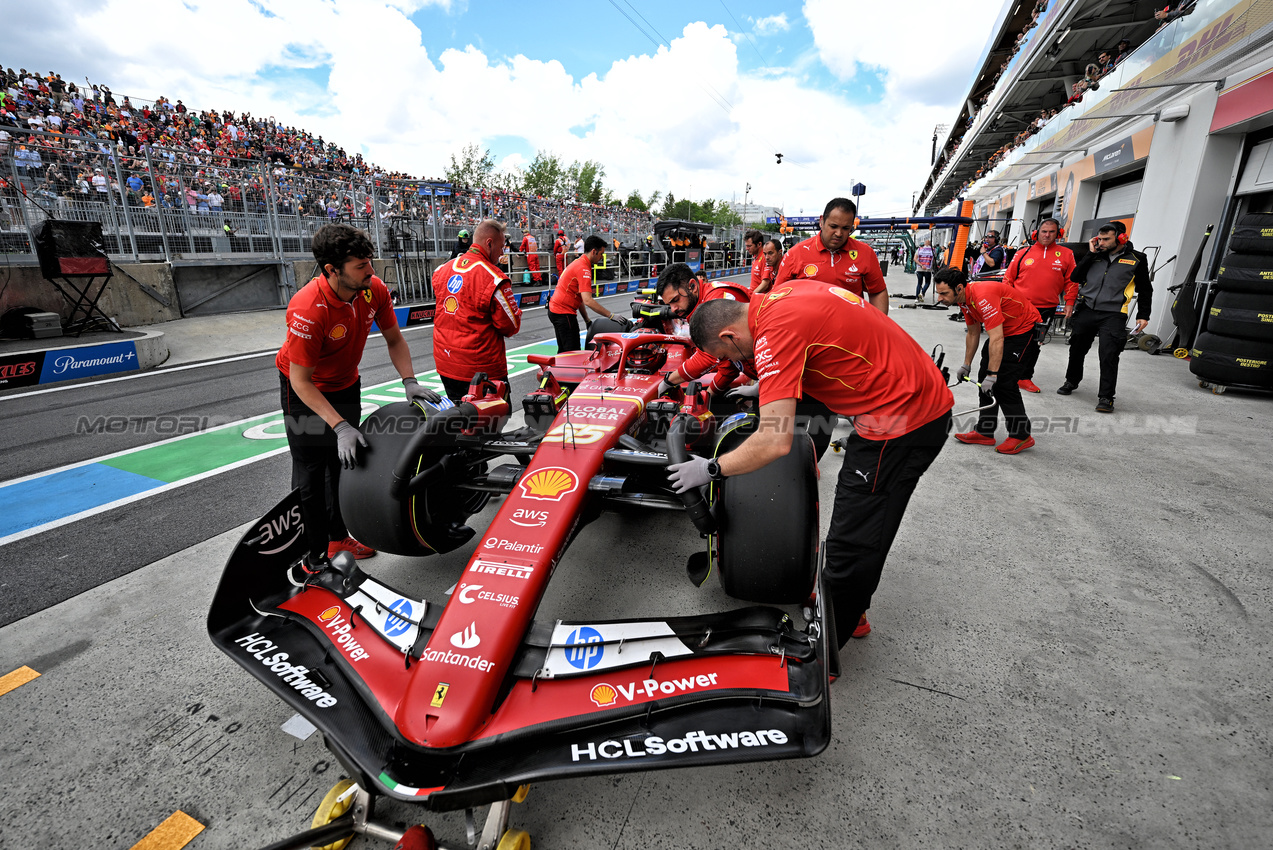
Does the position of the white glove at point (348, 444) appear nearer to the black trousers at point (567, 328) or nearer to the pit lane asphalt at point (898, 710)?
the pit lane asphalt at point (898, 710)

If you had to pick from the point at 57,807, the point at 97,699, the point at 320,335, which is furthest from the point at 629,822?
the point at 320,335

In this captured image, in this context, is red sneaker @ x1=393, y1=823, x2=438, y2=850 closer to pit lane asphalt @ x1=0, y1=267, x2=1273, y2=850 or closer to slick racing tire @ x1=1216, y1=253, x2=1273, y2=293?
pit lane asphalt @ x1=0, y1=267, x2=1273, y2=850

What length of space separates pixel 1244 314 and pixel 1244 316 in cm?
2

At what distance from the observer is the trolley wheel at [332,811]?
1687mm

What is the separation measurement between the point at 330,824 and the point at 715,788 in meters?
1.17

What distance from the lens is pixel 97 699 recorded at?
2.24 metres

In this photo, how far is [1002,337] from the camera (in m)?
4.84

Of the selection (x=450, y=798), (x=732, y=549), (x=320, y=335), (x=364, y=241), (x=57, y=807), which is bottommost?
(x=57, y=807)

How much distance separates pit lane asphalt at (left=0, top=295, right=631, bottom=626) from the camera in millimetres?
3096

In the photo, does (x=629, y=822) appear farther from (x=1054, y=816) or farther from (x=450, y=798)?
(x=1054, y=816)

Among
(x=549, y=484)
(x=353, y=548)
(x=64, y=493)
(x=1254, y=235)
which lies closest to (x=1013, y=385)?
(x=1254, y=235)

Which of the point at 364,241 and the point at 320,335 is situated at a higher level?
the point at 364,241

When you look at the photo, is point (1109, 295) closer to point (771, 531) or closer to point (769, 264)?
point (769, 264)

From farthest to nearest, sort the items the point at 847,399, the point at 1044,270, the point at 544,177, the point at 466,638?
the point at 544,177
the point at 1044,270
the point at 847,399
the point at 466,638
